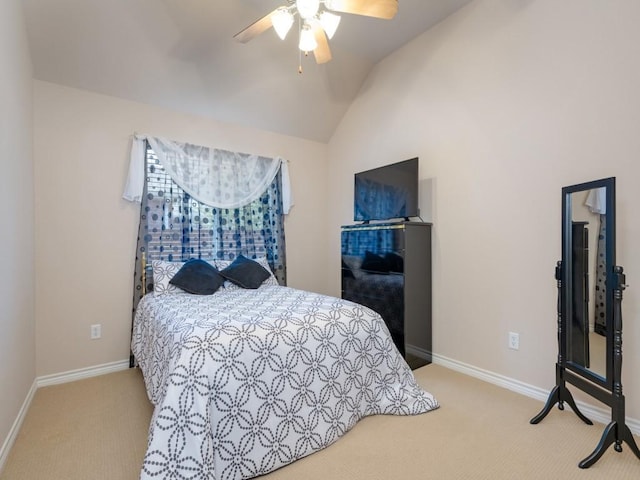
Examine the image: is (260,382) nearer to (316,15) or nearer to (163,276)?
(163,276)

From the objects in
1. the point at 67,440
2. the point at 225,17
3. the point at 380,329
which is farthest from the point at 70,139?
the point at 380,329

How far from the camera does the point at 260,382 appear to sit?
1.63 metres

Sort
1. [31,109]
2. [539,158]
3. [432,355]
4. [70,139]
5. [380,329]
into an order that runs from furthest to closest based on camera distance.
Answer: [432,355], [70,139], [31,109], [539,158], [380,329]

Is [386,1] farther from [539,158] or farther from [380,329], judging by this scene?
[380,329]

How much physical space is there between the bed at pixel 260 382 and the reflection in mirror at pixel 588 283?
96cm

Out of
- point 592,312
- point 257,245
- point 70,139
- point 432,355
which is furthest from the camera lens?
point 257,245

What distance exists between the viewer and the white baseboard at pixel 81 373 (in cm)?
264

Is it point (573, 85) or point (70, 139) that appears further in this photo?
point (70, 139)

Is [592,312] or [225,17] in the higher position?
[225,17]

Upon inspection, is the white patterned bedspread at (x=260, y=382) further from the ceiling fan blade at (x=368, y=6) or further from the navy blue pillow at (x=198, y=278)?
the ceiling fan blade at (x=368, y=6)

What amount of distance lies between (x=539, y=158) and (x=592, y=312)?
1.10m

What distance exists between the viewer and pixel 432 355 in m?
3.08

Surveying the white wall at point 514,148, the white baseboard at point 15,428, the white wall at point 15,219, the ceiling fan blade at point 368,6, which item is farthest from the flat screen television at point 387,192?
the white baseboard at point 15,428

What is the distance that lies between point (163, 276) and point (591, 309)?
315 centimetres
